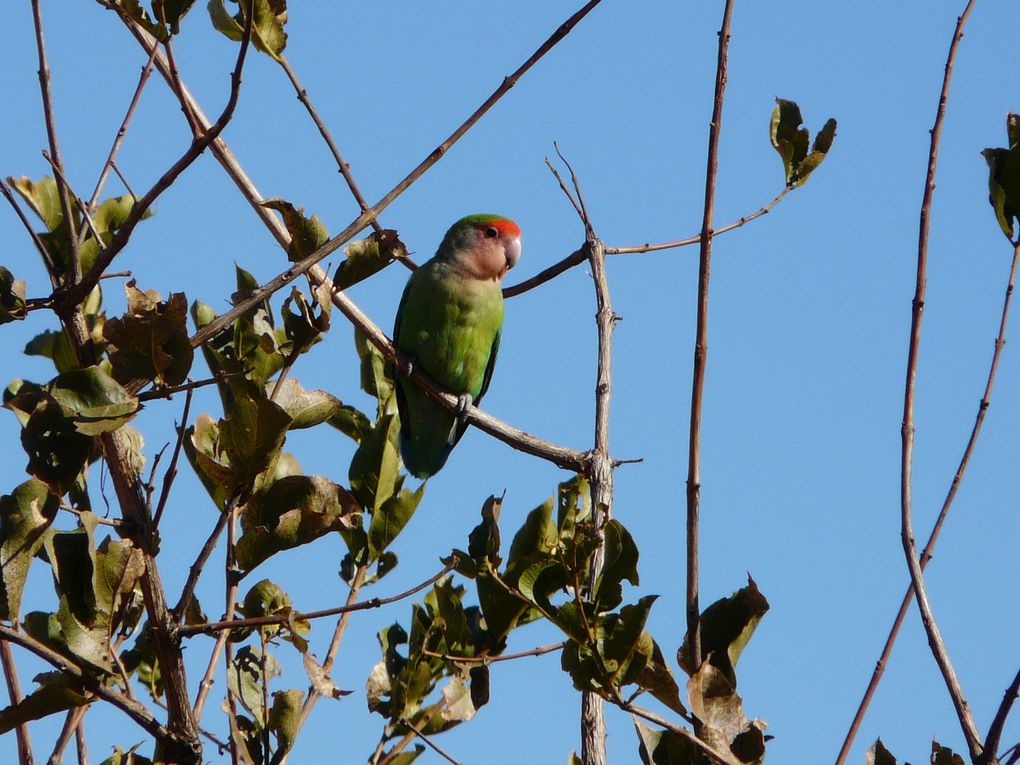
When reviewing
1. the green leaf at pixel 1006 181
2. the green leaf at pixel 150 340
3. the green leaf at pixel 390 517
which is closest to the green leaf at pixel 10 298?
the green leaf at pixel 150 340

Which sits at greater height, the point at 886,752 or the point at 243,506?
the point at 243,506

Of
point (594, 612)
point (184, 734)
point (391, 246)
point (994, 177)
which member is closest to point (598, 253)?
point (391, 246)

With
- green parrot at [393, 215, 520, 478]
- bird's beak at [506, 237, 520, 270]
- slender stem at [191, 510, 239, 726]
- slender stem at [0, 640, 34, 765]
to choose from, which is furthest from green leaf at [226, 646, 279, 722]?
bird's beak at [506, 237, 520, 270]

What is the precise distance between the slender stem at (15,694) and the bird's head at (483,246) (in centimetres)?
346

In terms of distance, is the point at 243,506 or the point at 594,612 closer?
the point at 594,612

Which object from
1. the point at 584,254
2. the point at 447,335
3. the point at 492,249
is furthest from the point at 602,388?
the point at 492,249

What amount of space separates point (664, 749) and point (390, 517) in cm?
98

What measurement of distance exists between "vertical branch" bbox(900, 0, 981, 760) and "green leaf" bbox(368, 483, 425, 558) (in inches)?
45.0

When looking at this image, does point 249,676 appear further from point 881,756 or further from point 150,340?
point 881,756

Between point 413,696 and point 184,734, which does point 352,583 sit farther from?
point 184,734

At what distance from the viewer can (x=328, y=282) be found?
2.37 metres

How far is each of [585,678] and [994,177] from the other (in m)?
1.22

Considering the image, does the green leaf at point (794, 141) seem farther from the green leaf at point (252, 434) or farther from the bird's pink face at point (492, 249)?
the bird's pink face at point (492, 249)

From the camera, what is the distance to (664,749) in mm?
1971
